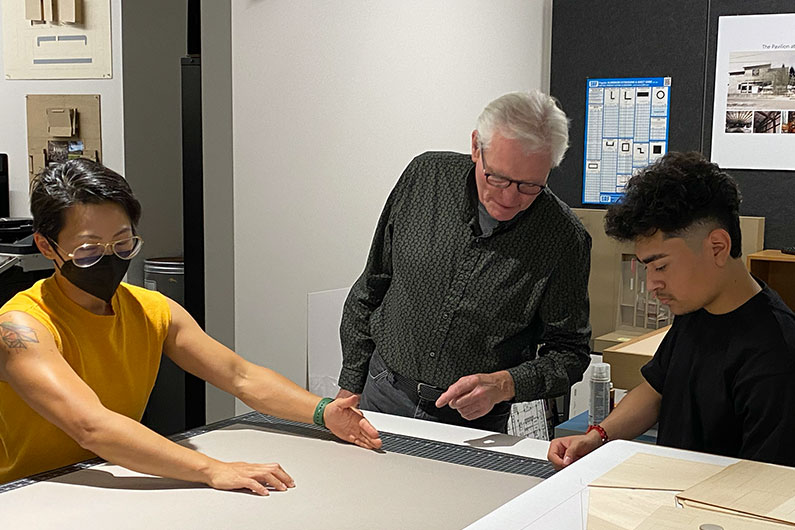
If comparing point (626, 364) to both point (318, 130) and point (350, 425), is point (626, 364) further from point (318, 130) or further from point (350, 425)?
point (350, 425)

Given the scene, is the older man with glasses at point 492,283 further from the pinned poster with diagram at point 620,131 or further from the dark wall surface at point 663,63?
the pinned poster with diagram at point 620,131

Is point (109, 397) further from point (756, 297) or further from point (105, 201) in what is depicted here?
point (756, 297)

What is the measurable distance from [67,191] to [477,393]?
92cm

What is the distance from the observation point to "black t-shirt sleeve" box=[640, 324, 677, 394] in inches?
68.0

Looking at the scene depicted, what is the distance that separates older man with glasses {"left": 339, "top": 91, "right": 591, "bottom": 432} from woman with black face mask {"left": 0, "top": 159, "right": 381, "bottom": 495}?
358 millimetres

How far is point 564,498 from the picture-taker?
3.80 ft

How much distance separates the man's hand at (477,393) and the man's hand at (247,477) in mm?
493

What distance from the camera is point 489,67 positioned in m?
4.20

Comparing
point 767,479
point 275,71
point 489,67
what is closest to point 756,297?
point 767,479

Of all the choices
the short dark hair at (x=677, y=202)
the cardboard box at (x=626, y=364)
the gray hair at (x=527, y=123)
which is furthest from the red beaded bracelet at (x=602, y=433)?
the cardboard box at (x=626, y=364)

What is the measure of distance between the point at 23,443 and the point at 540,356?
114 cm

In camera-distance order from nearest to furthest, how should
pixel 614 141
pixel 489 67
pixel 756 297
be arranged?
pixel 756 297 → pixel 489 67 → pixel 614 141

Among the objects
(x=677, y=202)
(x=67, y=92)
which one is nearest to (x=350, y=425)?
(x=677, y=202)

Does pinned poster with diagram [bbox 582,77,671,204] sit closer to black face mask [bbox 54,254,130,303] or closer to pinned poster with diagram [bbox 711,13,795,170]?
pinned poster with diagram [bbox 711,13,795,170]
